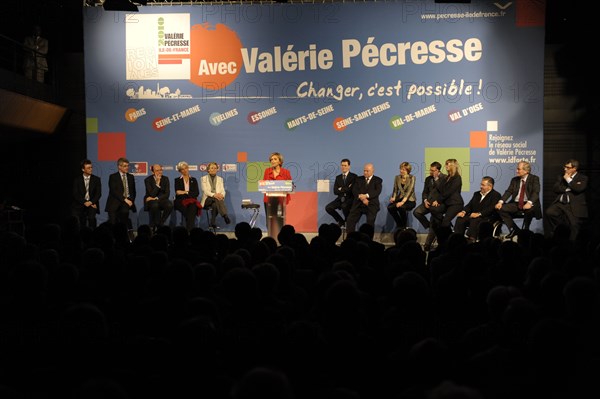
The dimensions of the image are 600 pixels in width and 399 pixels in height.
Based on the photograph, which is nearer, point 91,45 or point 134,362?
point 134,362

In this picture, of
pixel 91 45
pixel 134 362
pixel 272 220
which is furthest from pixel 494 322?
pixel 91 45

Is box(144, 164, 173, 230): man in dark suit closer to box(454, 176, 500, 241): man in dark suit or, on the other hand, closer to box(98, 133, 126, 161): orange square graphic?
box(98, 133, 126, 161): orange square graphic

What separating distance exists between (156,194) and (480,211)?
4641 millimetres

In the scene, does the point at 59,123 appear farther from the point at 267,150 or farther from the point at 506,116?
the point at 506,116

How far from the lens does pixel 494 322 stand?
99.5 inches

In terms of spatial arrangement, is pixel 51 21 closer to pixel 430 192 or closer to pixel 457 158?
pixel 430 192

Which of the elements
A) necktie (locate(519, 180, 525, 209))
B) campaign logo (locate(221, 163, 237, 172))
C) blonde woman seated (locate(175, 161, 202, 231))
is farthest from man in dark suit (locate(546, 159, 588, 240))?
blonde woman seated (locate(175, 161, 202, 231))

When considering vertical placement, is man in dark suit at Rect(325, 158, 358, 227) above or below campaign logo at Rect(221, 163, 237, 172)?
below

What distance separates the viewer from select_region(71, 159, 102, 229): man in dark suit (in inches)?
376

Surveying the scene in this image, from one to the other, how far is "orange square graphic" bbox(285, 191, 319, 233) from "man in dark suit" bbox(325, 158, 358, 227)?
0.57 metres

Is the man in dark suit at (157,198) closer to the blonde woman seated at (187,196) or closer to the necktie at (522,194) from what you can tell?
the blonde woman seated at (187,196)

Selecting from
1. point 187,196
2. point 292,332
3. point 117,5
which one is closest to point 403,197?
point 187,196

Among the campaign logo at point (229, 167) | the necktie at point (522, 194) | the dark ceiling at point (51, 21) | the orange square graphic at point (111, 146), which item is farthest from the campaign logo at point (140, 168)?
the necktie at point (522, 194)

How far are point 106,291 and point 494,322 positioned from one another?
5.96 ft
